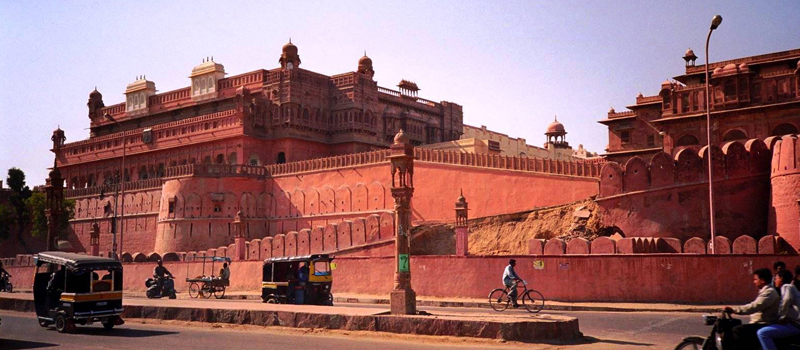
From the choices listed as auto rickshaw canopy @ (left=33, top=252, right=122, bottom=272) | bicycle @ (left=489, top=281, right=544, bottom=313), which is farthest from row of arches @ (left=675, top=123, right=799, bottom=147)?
auto rickshaw canopy @ (left=33, top=252, right=122, bottom=272)

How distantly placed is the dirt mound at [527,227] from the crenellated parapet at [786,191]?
20.0ft

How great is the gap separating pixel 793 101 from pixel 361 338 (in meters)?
25.1

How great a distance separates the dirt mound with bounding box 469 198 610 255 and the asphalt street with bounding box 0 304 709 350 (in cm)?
1135

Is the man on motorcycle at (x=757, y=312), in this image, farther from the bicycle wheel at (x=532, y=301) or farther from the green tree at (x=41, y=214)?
the green tree at (x=41, y=214)

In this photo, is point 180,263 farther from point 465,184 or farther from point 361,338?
point 361,338

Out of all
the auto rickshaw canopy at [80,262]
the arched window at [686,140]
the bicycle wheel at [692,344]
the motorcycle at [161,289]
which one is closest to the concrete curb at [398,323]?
the auto rickshaw canopy at [80,262]

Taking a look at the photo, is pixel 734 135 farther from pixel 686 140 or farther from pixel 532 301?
pixel 532 301

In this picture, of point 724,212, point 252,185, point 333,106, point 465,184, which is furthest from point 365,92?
point 724,212

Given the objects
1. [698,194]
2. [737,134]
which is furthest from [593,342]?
[737,134]

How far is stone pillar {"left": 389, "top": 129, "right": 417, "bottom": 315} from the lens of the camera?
1539 cm

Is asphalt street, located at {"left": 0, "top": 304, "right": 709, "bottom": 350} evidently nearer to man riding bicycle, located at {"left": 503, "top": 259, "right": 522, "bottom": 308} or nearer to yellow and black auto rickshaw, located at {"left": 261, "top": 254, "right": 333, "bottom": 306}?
man riding bicycle, located at {"left": 503, "top": 259, "right": 522, "bottom": 308}

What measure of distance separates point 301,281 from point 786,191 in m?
14.4

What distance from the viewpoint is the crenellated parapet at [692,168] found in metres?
25.1

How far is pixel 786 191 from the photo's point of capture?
75.4 feet
